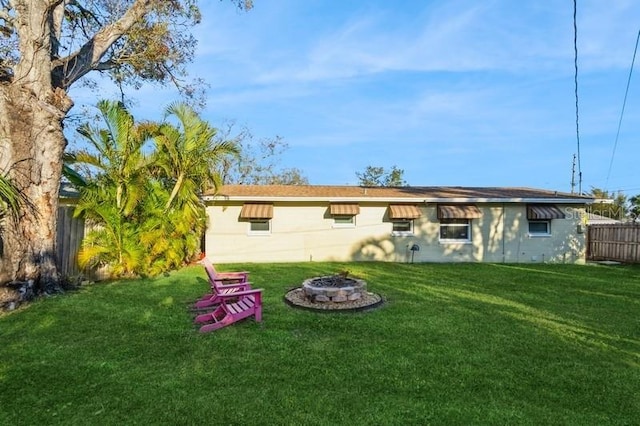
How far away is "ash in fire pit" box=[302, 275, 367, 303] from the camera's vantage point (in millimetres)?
7523

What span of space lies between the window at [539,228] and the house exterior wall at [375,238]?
16cm

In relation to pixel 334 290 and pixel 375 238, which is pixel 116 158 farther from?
pixel 375 238

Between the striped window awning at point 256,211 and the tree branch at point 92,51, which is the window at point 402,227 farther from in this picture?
the tree branch at point 92,51

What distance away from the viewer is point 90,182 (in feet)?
35.8

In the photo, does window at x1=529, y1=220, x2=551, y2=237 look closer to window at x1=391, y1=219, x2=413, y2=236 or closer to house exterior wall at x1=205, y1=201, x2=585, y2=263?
house exterior wall at x1=205, y1=201, x2=585, y2=263

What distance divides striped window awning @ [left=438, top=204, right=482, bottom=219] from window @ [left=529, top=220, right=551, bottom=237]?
264cm

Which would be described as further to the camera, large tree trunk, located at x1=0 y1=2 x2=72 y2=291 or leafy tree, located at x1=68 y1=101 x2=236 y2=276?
leafy tree, located at x1=68 y1=101 x2=236 y2=276

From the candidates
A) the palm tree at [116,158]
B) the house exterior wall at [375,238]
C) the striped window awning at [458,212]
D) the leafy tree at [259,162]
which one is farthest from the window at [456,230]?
the leafy tree at [259,162]

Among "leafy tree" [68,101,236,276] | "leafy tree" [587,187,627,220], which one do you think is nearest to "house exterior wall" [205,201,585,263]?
"leafy tree" [68,101,236,276]

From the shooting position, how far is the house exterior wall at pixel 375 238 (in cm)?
1567

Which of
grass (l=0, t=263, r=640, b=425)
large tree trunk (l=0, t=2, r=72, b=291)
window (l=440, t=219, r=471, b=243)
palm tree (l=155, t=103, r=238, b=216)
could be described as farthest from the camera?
window (l=440, t=219, r=471, b=243)

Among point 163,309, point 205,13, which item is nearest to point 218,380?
point 163,309

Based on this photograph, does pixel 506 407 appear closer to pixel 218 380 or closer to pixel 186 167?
pixel 218 380

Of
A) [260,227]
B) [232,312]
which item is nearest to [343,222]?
[260,227]
